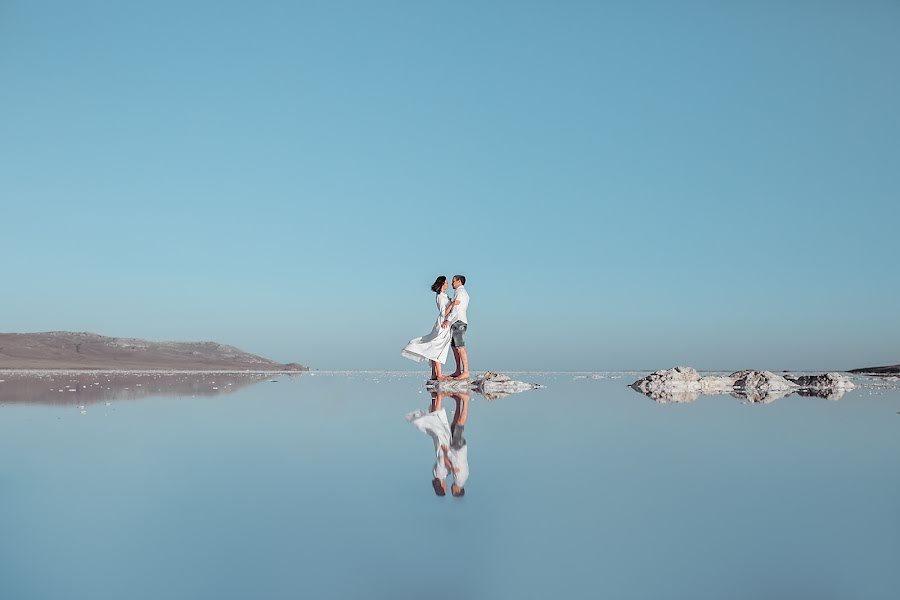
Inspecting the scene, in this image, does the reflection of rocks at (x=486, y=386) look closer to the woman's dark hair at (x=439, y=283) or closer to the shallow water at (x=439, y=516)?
the woman's dark hair at (x=439, y=283)

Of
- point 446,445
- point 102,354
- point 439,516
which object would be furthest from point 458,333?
point 102,354

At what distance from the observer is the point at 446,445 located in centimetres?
570

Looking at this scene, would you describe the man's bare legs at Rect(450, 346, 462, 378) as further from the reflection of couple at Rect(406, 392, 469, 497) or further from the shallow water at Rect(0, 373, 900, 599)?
the shallow water at Rect(0, 373, 900, 599)

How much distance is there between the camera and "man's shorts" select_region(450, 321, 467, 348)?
643 inches

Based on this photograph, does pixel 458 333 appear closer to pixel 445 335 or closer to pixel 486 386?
pixel 445 335

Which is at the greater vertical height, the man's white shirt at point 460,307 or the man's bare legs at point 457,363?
the man's white shirt at point 460,307

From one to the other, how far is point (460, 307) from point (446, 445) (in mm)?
10697

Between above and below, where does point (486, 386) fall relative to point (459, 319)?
below

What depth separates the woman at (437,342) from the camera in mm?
16641

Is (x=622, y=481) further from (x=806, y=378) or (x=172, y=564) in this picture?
(x=806, y=378)

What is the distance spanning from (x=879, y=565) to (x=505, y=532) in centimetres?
138

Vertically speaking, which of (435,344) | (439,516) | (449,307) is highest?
(449,307)

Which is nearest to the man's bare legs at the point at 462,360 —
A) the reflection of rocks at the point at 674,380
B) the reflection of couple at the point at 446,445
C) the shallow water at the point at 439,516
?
the reflection of rocks at the point at 674,380

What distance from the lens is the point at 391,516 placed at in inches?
128
